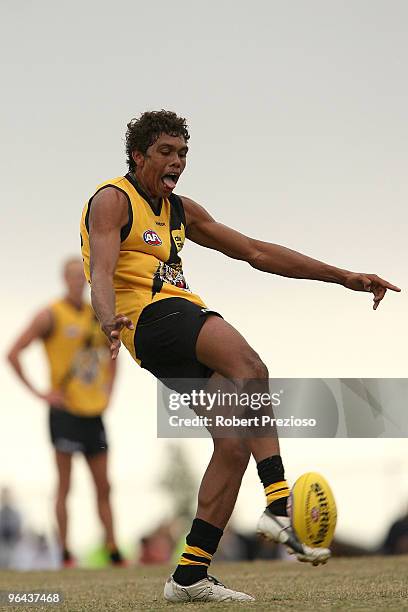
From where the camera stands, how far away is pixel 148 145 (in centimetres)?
562

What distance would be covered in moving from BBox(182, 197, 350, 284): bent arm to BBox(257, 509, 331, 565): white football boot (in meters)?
1.67

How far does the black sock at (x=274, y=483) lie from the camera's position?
4914mm

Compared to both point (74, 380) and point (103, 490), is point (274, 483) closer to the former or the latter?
point (103, 490)

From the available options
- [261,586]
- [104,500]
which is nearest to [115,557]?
[104,500]

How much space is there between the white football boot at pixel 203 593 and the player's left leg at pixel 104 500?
492cm

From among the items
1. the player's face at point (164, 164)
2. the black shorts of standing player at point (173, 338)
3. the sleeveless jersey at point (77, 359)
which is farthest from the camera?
the sleeveless jersey at point (77, 359)

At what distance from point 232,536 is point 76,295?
5.40m

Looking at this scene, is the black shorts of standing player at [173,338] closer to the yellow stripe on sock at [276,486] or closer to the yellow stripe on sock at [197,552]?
the yellow stripe on sock at [276,486]

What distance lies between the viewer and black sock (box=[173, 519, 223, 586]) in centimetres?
538

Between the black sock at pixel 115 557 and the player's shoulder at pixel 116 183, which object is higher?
the player's shoulder at pixel 116 183

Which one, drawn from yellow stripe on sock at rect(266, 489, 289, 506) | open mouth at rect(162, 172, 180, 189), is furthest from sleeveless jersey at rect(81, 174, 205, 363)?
yellow stripe on sock at rect(266, 489, 289, 506)

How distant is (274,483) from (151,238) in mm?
1381

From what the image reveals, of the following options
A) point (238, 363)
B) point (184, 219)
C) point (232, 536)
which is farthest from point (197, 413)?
point (232, 536)

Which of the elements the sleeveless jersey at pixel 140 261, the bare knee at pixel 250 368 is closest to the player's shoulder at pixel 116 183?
the sleeveless jersey at pixel 140 261
